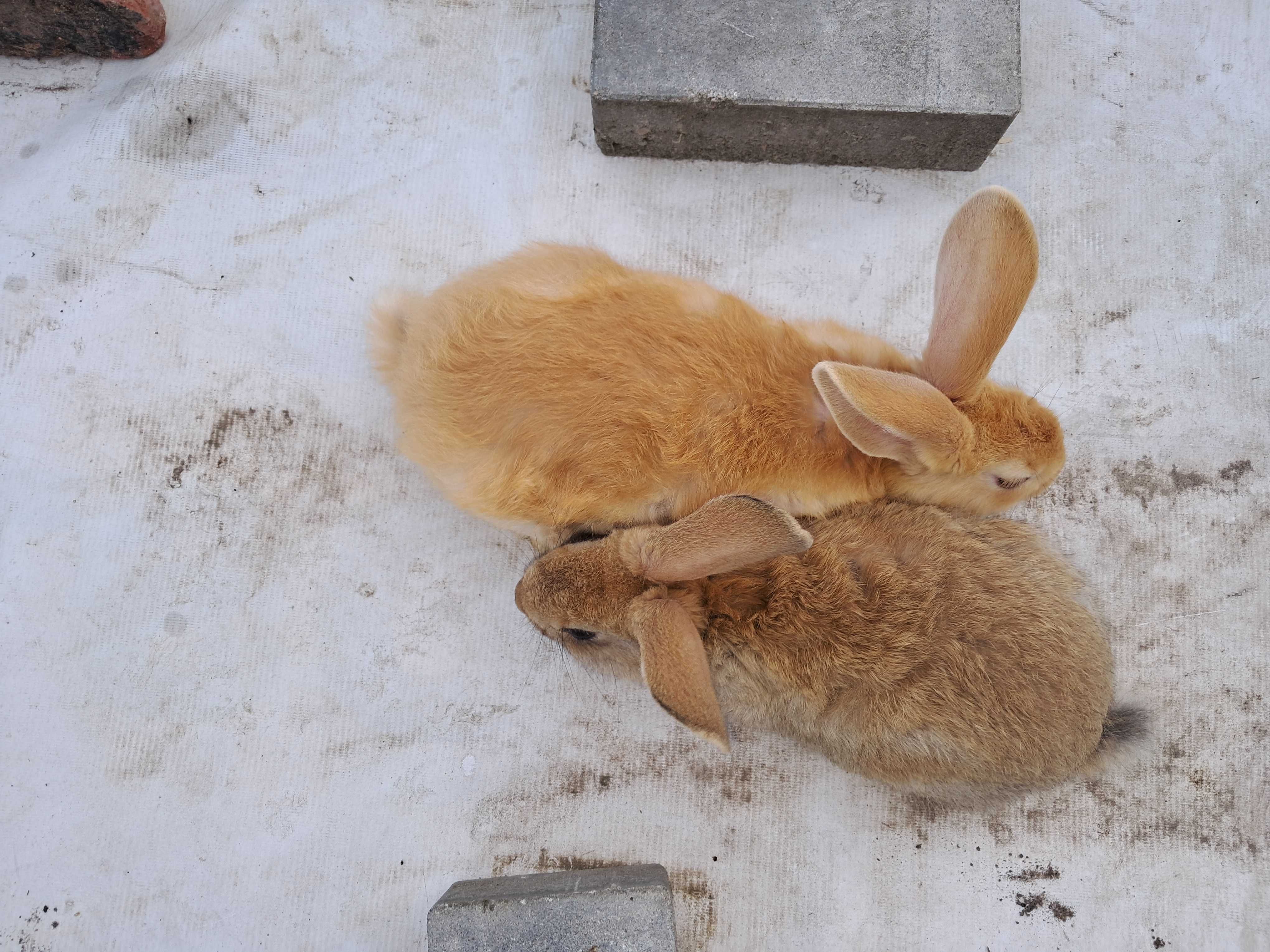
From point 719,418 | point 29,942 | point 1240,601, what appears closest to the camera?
point 719,418

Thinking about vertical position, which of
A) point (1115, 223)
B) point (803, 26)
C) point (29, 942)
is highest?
point (803, 26)

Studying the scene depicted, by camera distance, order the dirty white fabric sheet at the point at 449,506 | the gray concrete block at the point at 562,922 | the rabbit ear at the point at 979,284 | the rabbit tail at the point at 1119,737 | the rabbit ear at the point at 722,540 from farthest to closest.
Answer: the dirty white fabric sheet at the point at 449,506 < the rabbit tail at the point at 1119,737 < the gray concrete block at the point at 562,922 < the rabbit ear at the point at 979,284 < the rabbit ear at the point at 722,540

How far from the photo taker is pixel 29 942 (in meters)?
2.18

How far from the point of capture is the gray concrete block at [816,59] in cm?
221

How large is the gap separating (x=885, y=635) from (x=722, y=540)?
Answer: 48 centimetres

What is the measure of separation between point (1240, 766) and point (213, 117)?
3417 mm

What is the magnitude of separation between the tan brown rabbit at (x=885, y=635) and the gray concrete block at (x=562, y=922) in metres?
0.51

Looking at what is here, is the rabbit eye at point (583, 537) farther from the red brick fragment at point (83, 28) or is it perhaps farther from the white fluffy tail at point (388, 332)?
the red brick fragment at point (83, 28)

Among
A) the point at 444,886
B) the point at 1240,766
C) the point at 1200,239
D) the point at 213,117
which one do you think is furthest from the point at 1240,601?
Answer: the point at 213,117

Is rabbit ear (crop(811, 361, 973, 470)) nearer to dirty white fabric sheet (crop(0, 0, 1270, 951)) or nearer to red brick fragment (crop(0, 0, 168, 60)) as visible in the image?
dirty white fabric sheet (crop(0, 0, 1270, 951))

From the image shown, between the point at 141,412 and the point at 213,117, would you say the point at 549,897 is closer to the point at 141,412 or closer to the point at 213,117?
the point at 141,412

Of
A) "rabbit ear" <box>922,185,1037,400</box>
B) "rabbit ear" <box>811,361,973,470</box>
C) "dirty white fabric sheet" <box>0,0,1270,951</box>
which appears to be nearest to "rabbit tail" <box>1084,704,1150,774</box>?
"dirty white fabric sheet" <box>0,0,1270,951</box>

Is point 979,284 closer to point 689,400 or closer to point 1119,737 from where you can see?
point 689,400

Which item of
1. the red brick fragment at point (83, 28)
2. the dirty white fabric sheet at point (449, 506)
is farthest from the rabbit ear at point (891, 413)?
the red brick fragment at point (83, 28)
